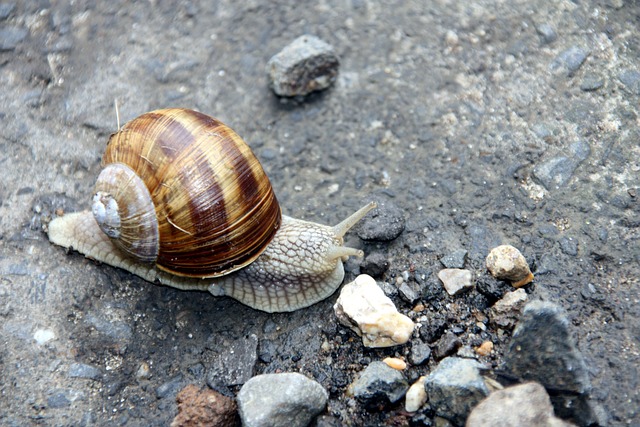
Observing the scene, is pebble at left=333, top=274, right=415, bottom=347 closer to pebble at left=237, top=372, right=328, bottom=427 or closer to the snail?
the snail

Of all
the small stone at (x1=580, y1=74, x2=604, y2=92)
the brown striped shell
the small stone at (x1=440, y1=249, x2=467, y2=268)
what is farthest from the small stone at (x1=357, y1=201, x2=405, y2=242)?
the small stone at (x1=580, y1=74, x2=604, y2=92)

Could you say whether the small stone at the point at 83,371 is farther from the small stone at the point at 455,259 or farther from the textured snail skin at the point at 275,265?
the small stone at the point at 455,259

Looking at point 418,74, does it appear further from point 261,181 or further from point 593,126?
point 261,181

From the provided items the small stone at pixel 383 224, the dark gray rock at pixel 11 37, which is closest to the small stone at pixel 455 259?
the small stone at pixel 383 224

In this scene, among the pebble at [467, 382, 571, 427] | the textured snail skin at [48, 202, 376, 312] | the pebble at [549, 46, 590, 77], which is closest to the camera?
the pebble at [467, 382, 571, 427]

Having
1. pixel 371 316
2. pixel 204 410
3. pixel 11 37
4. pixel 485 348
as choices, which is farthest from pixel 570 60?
pixel 11 37

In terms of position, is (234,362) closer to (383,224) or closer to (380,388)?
(380,388)
